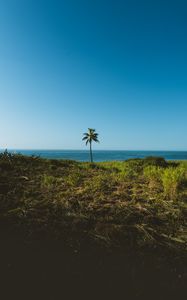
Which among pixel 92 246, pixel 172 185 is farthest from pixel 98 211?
pixel 172 185

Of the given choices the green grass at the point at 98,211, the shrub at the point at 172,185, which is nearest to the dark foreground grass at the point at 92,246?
the green grass at the point at 98,211

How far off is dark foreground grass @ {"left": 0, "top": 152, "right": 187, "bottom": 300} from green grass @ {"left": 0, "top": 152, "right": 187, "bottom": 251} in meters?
0.02

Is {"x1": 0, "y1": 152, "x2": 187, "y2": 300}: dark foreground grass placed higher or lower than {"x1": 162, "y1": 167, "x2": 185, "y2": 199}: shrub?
lower

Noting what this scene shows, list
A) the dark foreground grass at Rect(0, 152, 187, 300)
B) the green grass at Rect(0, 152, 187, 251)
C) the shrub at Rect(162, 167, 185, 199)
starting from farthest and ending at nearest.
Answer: the shrub at Rect(162, 167, 185, 199)
the green grass at Rect(0, 152, 187, 251)
the dark foreground grass at Rect(0, 152, 187, 300)

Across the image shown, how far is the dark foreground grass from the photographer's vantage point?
288 cm

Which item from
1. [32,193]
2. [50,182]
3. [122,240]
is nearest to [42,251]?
[122,240]

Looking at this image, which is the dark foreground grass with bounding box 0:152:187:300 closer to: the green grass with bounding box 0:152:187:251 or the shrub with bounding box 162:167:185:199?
the green grass with bounding box 0:152:187:251

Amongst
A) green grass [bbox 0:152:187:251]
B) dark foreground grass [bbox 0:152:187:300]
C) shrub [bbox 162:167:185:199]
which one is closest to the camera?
dark foreground grass [bbox 0:152:187:300]

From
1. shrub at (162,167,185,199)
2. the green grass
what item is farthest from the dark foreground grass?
shrub at (162,167,185,199)

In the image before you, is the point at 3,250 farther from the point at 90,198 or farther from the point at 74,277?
the point at 90,198

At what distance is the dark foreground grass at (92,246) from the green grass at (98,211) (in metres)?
0.02

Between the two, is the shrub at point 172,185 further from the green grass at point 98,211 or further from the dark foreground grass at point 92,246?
the dark foreground grass at point 92,246

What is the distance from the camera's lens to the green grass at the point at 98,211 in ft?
12.4

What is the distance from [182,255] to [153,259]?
0.51 metres
